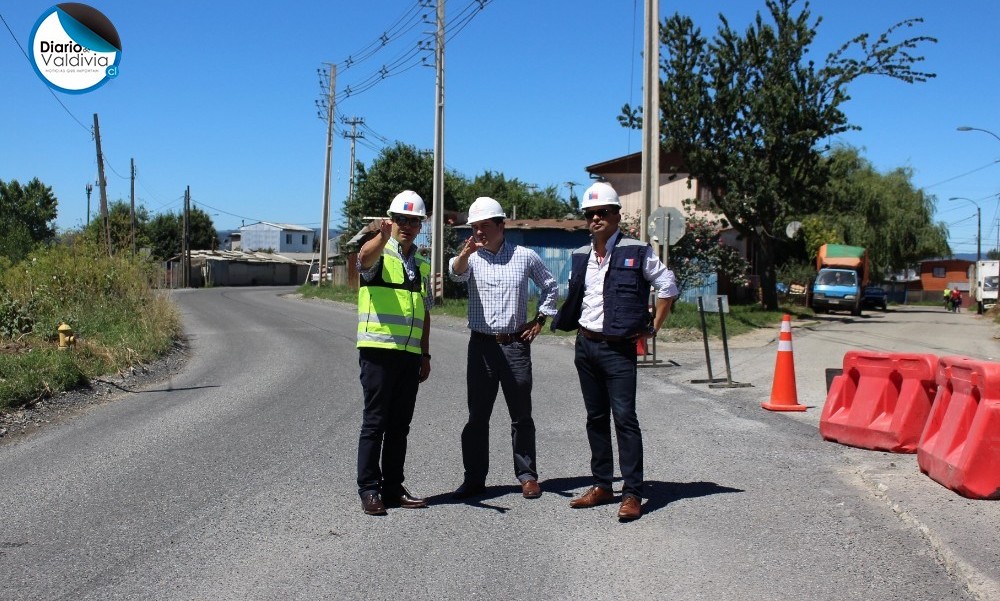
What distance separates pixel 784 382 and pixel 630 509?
5438 millimetres

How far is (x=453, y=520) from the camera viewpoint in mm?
5418

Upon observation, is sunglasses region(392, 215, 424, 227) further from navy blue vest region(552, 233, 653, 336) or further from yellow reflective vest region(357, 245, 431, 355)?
navy blue vest region(552, 233, 653, 336)

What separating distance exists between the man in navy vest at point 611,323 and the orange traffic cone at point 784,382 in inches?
191

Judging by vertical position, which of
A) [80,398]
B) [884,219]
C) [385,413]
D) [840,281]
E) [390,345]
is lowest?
[80,398]

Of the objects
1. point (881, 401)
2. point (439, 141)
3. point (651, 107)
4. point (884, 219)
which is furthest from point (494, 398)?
point (884, 219)

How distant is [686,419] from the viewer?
942 centimetres

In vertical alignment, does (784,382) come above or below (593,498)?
above

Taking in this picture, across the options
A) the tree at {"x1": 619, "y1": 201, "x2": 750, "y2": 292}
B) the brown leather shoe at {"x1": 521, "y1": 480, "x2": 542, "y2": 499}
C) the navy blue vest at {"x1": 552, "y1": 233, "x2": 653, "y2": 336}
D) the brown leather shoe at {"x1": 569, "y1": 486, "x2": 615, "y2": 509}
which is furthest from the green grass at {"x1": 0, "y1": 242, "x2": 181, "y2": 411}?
the tree at {"x1": 619, "y1": 201, "x2": 750, "y2": 292}

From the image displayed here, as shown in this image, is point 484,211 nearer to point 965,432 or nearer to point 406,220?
point 406,220

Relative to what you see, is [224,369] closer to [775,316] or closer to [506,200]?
[775,316]

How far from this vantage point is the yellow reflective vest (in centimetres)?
549

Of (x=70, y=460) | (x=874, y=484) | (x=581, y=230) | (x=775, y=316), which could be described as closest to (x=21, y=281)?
(x=70, y=460)

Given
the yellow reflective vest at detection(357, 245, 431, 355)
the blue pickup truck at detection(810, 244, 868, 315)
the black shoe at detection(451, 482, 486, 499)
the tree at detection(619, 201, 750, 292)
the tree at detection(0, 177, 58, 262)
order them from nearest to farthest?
the yellow reflective vest at detection(357, 245, 431, 355) → the black shoe at detection(451, 482, 486, 499) → the tree at detection(619, 201, 750, 292) → the blue pickup truck at detection(810, 244, 868, 315) → the tree at detection(0, 177, 58, 262)

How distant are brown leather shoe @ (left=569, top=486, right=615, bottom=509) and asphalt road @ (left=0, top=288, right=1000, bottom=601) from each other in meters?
0.07
